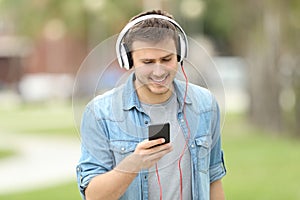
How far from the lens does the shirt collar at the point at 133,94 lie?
3232 mm

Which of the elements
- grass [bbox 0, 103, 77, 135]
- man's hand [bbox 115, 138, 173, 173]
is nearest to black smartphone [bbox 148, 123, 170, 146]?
man's hand [bbox 115, 138, 173, 173]

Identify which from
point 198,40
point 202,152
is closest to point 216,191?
point 202,152

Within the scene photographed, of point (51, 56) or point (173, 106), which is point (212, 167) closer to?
point (173, 106)

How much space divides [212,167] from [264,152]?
1294 centimetres

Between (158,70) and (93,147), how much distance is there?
405 millimetres

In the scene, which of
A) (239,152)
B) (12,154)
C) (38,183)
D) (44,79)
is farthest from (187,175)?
(44,79)

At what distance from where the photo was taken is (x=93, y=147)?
10.5 ft

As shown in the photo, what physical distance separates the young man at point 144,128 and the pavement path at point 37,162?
9.19 metres

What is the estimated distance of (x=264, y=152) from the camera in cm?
1625

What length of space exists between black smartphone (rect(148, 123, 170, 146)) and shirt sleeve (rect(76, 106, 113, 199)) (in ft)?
0.72

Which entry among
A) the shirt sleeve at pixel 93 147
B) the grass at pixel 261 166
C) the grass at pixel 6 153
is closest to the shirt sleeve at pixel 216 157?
the shirt sleeve at pixel 93 147

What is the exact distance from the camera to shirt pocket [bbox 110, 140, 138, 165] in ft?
10.4

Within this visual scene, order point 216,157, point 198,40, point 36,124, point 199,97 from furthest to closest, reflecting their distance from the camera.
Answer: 1. point 198,40
2. point 36,124
3. point 216,157
4. point 199,97

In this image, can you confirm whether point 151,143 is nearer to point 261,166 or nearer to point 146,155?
point 146,155
